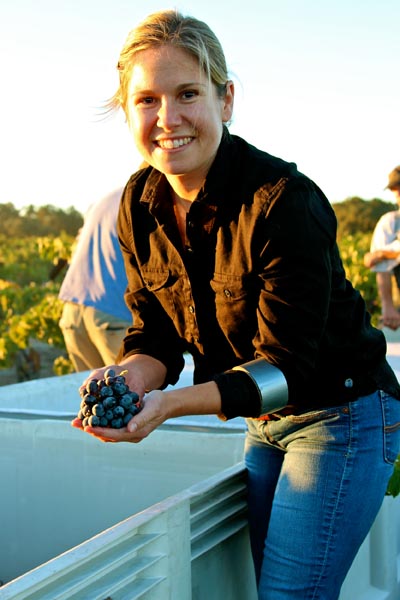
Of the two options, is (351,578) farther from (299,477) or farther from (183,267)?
(183,267)

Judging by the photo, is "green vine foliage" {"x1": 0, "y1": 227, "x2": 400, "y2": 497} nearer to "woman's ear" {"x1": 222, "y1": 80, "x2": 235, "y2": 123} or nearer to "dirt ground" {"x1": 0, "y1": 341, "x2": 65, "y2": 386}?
"dirt ground" {"x1": 0, "y1": 341, "x2": 65, "y2": 386}

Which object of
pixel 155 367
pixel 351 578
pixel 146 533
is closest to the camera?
pixel 146 533

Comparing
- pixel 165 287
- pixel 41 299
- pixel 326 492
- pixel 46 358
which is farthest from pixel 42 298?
pixel 326 492

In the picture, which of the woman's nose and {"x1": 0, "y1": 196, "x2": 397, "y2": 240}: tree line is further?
{"x1": 0, "y1": 196, "x2": 397, "y2": 240}: tree line

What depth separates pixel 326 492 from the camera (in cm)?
179

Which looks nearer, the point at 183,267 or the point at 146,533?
the point at 146,533

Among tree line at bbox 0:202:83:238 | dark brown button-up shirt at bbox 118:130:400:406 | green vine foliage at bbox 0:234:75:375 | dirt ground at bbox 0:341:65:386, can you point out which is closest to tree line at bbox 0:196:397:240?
tree line at bbox 0:202:83:238

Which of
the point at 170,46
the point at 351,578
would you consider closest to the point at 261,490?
the point at 351,578

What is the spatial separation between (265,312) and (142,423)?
1.08 feet

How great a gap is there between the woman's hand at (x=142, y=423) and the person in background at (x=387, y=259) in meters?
4.37

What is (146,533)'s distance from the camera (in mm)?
1688

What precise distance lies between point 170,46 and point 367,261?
4.37 meters

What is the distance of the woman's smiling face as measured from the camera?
1756 millimetres

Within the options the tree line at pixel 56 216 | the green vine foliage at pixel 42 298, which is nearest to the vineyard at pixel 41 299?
the green vine foliage at pixel 42 298
